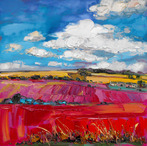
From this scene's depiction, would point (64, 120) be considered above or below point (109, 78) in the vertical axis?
below

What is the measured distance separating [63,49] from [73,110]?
95 cm

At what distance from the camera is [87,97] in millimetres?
2291

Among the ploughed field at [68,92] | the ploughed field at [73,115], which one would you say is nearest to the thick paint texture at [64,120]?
the ploughed field at [73,115]

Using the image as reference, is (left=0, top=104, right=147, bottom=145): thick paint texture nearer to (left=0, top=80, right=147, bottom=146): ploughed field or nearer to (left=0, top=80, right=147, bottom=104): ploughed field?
(left=0, top=80, right=147, bottom=146): ploughed field

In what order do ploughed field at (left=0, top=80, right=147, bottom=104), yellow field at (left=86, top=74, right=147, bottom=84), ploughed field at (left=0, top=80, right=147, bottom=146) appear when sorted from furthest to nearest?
yellow field at (left=86, top=74, right=147, bottom=84) → ploughed field at (left=0, top=80, right=147, bottom=104) → ploughed field at (left=0, top=80, right=147, bottom=146)

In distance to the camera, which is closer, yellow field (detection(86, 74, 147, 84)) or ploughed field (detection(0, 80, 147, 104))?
ploughed field (detection(0, 80, 147, 104))

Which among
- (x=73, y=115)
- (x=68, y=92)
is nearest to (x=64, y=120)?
(x=73, y=115)

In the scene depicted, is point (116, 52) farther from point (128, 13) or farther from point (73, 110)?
point (73, 110)

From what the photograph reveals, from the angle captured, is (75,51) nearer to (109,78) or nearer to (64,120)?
(109,78)

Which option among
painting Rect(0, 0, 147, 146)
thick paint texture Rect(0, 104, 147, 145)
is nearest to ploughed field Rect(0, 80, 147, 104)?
painting Rect(0, 0, 147, 146)

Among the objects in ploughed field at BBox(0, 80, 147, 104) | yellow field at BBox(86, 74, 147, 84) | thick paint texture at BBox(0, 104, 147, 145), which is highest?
yellow field at BBox(86, 74, 147, 84)

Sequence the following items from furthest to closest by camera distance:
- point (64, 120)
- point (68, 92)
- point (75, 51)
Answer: point (75, 51) < point (68, 92) < point (64, 120)

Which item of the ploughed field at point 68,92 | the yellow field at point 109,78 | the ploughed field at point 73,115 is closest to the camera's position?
the ploughed field at point 73,115

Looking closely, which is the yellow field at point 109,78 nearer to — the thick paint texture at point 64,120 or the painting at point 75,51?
the painting at point 75,51
